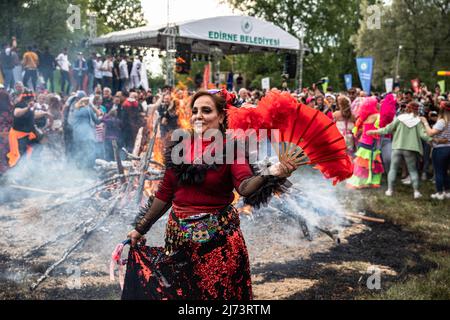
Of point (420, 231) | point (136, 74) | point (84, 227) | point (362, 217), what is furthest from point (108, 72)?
point (420, 231)

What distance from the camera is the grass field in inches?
187

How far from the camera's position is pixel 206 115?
2.89m

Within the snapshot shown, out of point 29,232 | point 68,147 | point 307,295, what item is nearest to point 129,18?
point 68,147

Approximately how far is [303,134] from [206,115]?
686mm

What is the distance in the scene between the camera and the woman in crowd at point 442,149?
869 centimetres

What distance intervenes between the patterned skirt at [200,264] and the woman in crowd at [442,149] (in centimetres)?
700

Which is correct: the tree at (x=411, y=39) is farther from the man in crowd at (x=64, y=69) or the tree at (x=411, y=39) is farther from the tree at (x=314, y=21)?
the man in crowd at (x=64, y=69)

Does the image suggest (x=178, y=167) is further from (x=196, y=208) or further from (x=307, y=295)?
(x=307, y=295)

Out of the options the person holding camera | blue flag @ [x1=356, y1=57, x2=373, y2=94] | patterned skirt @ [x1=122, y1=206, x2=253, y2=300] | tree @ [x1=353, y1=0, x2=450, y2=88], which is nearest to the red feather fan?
patterned skirt @ [x1=122, y1=206, x2=253, y2=300]

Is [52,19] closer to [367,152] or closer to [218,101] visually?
[367,152]

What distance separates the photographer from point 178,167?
286cm

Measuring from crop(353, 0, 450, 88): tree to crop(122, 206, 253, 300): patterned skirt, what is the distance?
136ft

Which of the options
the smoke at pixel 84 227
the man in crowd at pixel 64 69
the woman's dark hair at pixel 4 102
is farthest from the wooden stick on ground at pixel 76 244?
the man in crowd at pixel 64 69

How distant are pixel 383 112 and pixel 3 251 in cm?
735
